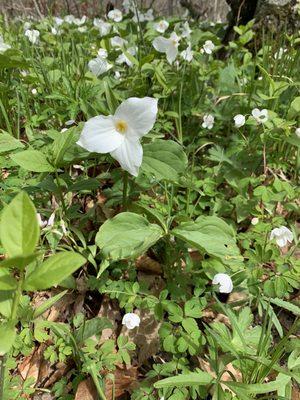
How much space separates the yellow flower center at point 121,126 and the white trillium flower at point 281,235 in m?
0.63

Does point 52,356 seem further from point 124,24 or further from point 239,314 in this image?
point 124,24

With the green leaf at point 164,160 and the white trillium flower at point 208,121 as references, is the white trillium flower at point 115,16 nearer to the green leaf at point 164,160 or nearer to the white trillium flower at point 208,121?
the white trillium flower at point 208,121

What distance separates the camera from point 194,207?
1630 millimetres

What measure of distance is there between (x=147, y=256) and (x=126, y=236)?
39 centimetres

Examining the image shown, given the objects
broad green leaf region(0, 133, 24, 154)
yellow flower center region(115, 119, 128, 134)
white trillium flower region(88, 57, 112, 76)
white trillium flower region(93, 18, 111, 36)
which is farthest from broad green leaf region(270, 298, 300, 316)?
white trillium flower region(93, 18, 111, 36)

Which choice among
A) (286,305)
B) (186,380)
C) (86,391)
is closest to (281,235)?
(286,305)

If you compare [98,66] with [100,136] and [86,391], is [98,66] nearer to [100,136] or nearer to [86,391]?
[100,136]

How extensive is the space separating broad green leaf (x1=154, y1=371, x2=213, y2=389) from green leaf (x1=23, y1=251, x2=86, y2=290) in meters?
0.51

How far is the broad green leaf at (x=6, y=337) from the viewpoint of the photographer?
0.72 m

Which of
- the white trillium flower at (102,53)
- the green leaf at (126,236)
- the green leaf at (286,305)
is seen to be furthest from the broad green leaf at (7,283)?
the white trillium flower at (102,53)

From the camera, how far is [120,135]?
122cm

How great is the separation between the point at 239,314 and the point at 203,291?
17 centimetres

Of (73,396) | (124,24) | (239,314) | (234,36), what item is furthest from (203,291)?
(124,24)

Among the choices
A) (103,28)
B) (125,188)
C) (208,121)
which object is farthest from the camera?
(103,28)
